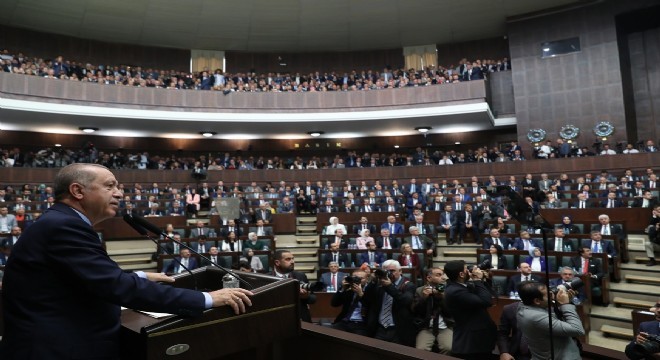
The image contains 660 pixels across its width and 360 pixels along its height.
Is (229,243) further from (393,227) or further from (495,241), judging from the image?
(495,241)

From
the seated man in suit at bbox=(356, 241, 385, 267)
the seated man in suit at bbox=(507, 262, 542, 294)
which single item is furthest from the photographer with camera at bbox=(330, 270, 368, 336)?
the seated man in suit at bbox=(356, 241, 385, 267)

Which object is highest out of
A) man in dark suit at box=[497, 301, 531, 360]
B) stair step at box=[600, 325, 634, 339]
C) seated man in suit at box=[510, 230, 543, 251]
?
seated man in suit at box=[510, 230, 543, 251]

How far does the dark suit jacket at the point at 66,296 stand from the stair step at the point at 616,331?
5.14 m

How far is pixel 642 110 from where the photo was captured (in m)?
13.6

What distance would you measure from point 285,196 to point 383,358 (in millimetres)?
9686

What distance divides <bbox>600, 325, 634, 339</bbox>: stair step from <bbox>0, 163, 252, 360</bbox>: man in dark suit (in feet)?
16.6

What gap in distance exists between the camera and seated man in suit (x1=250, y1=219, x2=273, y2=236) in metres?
8.70

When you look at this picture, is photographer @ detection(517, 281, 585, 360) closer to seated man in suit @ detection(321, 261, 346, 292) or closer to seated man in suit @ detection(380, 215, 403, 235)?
seated man in suit @ detection(321, 261, 346, 292)

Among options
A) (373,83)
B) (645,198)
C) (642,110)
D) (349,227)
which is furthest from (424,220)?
(642,110)

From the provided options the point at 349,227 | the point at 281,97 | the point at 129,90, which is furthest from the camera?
the point at 281,97

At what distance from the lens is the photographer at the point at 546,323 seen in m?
2.35

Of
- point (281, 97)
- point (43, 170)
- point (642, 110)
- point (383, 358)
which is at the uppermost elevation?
point (281, 97)

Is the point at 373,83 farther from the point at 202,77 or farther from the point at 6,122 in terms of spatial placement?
the point at 6,122

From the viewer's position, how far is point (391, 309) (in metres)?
3.64
